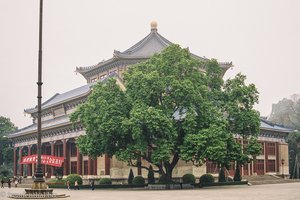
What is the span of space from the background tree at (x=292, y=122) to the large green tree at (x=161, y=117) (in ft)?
111

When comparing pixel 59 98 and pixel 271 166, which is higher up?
pixel 59 98

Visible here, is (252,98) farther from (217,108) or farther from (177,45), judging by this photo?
(177,45)

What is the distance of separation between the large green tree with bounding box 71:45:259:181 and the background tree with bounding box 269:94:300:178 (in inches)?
1334

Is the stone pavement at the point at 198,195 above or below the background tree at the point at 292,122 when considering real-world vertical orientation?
below

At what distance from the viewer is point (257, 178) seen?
58750mm

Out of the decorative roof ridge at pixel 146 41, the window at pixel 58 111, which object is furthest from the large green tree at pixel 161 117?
the window at pixel 58 111

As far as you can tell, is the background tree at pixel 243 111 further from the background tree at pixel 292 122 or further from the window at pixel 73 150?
the background tree at pixel 292 122

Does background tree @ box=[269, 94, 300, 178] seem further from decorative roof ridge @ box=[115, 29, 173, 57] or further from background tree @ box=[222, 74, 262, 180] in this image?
background tree @ box=[222, 74, 262, 180]

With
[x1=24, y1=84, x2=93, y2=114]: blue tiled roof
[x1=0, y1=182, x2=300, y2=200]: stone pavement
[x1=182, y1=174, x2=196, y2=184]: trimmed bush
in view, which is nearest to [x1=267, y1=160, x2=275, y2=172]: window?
[x1=182, y1=174, x2=196, y2=184]: trimmed bush

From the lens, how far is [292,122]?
11125cm

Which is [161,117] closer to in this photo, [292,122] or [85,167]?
[85,167]

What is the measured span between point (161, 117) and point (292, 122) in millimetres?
79928

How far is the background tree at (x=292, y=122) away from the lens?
74.4 metres

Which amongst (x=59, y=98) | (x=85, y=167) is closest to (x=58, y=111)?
(x=59, y=98)
